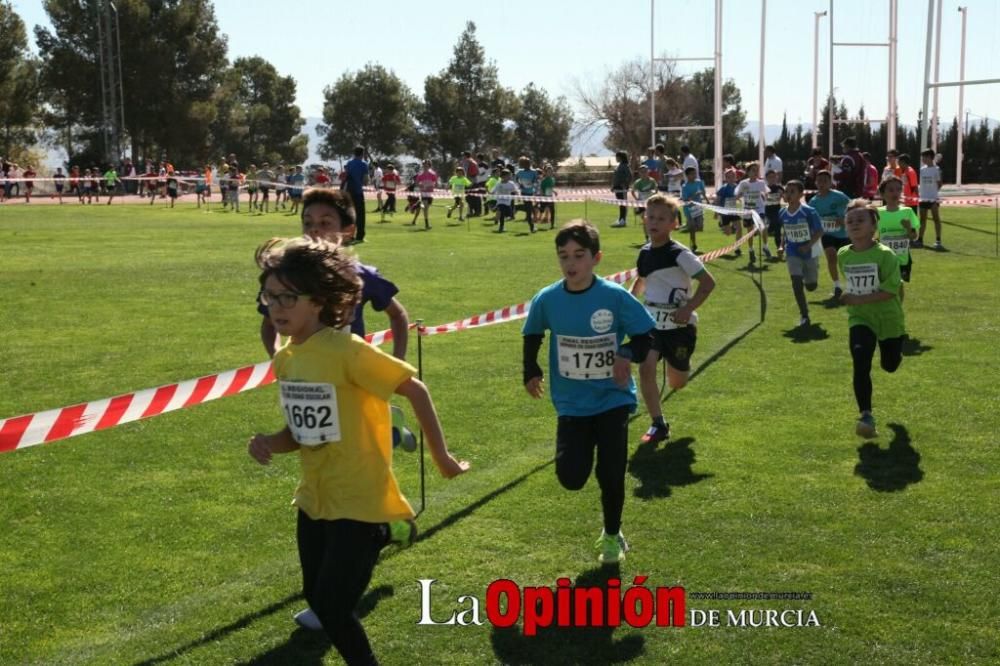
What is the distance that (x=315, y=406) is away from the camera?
160 inches

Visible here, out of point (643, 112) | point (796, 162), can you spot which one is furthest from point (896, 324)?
point (643, 112)

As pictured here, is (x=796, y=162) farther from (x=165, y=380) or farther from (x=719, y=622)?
(x=719, y=622)

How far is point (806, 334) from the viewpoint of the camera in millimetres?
13602

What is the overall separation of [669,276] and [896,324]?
6.31 ft

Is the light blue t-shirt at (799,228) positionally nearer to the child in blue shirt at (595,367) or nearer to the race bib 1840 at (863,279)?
the race bib 1840 at (863,279)

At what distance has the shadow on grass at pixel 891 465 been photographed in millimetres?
7281

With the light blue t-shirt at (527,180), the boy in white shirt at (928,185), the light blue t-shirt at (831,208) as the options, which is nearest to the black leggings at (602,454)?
the light blue t-shirt at (831,208)

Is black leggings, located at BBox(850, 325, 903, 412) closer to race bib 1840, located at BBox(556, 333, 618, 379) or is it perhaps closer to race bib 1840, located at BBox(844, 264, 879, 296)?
race bib 1840, located at BBox(844, 264, 879, 296)

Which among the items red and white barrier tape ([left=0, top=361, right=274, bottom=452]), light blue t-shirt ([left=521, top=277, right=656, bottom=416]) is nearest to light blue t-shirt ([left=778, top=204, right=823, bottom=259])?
light blue t-shirt ([left=521, top=277, right=656, bottom=416])

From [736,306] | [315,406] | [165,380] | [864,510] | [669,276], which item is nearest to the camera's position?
[315,406]

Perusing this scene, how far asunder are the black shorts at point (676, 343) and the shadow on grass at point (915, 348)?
4.47 metres

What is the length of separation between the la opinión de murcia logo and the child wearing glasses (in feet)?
3.73

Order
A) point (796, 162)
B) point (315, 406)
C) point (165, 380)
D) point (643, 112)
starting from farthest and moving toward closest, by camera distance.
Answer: point (643, 112) < point (796, 162) < point (165, 380) < point (315, 406)

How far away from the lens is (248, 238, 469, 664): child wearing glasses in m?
4.02
